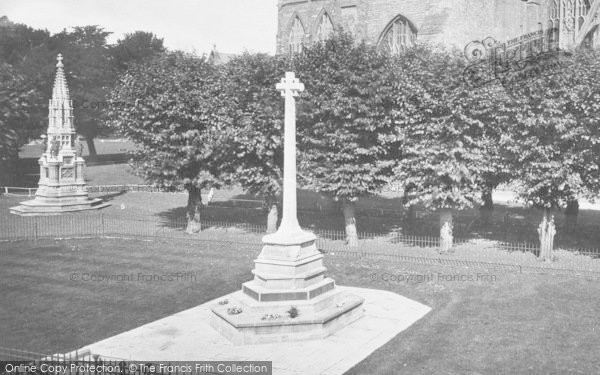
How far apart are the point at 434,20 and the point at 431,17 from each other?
36cm

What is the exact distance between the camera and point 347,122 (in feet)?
78.2

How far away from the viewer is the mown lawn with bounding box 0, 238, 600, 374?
40.6 ft

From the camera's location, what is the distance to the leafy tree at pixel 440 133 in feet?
72.1

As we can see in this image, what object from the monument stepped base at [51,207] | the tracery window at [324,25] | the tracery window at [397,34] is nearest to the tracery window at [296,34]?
the tracery window at [324,25]

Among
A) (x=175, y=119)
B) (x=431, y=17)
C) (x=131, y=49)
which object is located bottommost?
(x=175, y=119)

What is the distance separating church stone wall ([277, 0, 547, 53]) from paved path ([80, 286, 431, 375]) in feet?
85.6

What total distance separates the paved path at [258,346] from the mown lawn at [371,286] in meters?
0.44

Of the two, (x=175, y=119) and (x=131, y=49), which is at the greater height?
(x=131, y=49)

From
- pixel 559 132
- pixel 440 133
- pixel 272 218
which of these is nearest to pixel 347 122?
pixel 440 133

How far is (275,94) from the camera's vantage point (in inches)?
1006

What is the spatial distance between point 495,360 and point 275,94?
53.9 feet

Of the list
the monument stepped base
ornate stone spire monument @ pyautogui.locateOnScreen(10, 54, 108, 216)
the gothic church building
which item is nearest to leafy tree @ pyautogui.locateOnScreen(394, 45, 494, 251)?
the gothic church building

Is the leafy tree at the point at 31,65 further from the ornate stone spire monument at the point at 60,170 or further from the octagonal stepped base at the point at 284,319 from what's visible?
the octagonal stepped base at the point at 284,319

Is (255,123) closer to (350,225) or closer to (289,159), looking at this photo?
(350,225)
